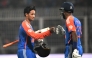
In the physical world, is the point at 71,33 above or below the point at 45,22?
above

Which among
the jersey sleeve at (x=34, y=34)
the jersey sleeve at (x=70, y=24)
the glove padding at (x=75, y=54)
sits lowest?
the glove padding at (x=75, y=54)

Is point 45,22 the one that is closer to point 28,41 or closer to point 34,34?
point 28,41

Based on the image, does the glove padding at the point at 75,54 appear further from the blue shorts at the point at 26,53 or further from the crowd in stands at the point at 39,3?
the crowd in stands at the point at 39,3

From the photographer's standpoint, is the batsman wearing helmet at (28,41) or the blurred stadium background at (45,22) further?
the blurred stadium background at (45,22)

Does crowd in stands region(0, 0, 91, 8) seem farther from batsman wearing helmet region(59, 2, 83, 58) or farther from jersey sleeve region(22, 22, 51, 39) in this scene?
batsman wearing helmet region(59, 2, 83, 58)

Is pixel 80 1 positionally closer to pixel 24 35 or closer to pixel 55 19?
pixel 55 19

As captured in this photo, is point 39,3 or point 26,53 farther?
point 39,3

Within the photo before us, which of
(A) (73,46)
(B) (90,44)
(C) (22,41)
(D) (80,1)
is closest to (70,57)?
(A) (73,46)

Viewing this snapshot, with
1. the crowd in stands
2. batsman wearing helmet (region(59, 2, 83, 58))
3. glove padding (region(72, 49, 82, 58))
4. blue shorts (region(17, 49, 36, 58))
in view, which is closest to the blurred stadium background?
the crowd in stands

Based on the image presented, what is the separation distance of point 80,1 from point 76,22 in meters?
8.71

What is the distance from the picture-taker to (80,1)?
50.0 feet

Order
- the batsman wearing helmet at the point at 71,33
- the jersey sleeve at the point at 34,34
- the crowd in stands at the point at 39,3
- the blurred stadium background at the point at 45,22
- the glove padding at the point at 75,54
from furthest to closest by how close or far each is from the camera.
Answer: the crowd in stands at the point at 39,3 < the blurred stadium background at the point at 45,22 < the jersey sleeve at the point at 34,34 < the batsman wearing helmet at the point at 71,33 < the glove padding at the point at 75,54

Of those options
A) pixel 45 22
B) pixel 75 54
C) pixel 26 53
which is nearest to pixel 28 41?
pixel 26 53

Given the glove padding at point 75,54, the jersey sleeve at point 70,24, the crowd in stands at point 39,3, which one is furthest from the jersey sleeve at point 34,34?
the crowd in stands at point 39,3
